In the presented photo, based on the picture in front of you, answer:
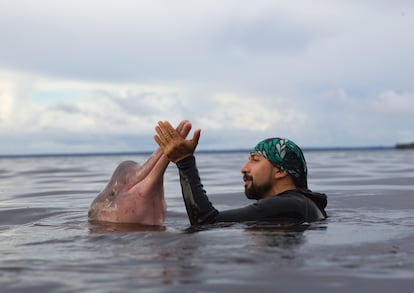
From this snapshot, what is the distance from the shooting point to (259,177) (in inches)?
275

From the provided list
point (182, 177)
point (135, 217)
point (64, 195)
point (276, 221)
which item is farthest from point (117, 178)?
point (64, 195)

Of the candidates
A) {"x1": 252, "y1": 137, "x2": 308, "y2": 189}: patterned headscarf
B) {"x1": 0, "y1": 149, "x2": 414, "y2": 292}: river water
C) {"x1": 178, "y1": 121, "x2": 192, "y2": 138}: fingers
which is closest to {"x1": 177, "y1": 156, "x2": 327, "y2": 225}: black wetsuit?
{"x1": 0, "y1": 149, "x2": 414, "y2": 292}: river water

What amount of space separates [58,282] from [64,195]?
359 inches

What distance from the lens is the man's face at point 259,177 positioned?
698 centimetres

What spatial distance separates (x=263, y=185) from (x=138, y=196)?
135cm

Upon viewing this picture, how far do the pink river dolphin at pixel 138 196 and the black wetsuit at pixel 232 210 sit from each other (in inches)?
17.4

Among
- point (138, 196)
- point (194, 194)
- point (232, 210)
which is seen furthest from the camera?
point (138, 196)

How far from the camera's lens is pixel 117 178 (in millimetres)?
7258

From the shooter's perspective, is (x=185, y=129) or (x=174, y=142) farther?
(x=185, y=129)

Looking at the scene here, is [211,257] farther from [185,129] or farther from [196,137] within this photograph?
[185,129]

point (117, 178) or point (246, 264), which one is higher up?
point (117, 178)

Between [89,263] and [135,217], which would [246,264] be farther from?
[135,217]

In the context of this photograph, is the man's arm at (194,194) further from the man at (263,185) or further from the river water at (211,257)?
the river water at (211,257)

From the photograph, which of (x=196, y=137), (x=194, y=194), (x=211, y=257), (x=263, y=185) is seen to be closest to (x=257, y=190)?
(x=263, y=185)
